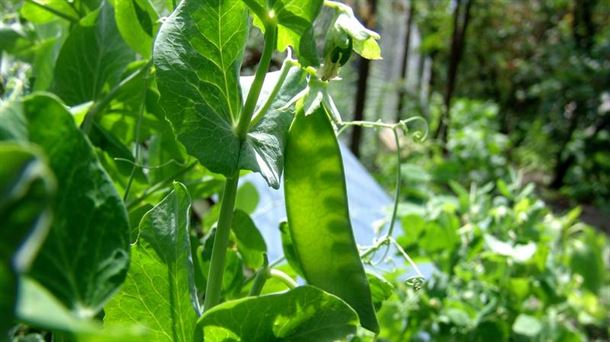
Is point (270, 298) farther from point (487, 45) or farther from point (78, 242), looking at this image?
point (487, 45)

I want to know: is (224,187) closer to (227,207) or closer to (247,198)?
(227,207)

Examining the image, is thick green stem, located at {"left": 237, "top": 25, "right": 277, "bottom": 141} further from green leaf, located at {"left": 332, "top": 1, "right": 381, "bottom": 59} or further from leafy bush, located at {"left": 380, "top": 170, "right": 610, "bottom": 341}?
leafy bush, located at {"left": 380, "top": 170, "right": 610, "bottom": 341}

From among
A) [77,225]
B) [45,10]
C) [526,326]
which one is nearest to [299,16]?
[77,225]

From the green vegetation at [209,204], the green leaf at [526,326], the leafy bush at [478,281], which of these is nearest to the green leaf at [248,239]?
the green vegetation at [209,204]

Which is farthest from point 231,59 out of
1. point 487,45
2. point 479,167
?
point 487,45

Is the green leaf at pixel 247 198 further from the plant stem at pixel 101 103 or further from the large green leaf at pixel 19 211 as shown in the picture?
the large green leaf at pixel 19 211

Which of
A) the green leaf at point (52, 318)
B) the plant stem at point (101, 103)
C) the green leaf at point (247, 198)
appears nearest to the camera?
the green leaf at point (52, 318)

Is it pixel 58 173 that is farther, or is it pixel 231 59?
pixel 231 59
